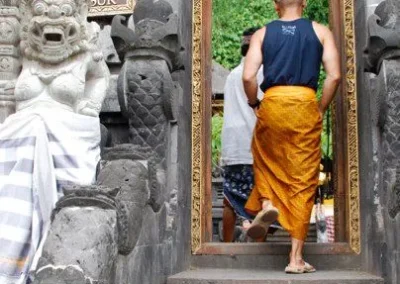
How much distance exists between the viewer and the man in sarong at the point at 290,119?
552cm

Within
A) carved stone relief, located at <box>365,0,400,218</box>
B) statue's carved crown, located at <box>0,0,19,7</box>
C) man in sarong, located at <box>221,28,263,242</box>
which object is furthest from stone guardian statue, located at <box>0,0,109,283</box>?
man in sarong, located at <box>221,28,263,242</box>

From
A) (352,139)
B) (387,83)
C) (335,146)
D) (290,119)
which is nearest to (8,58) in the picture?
(290,119)

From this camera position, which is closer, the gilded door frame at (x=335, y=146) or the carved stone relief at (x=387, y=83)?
the carved stone relief at (x=387, y=83)

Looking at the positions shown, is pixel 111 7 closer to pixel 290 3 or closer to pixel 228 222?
pixel 290 3

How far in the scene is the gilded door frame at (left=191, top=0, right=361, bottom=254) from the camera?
19.9 feet

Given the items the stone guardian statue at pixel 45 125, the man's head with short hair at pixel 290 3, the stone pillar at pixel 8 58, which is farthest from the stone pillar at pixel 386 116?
the stone pillar at pixel 8 58

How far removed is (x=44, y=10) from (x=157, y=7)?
3.56 feet

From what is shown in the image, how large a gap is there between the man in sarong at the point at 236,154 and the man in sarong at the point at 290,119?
147 cm

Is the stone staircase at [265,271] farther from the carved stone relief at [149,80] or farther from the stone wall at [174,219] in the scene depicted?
the carved stone relief at [149,80]

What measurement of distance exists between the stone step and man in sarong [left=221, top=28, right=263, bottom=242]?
1.61 metres

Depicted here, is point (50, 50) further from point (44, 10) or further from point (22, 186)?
point (22, 186)

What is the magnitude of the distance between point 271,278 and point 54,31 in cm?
238

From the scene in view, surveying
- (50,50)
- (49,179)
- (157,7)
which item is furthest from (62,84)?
(157,7)

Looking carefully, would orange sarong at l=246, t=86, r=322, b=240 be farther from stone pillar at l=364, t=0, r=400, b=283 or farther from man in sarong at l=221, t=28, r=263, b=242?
man in sarong at l=221, t=28, r=263, b=242
